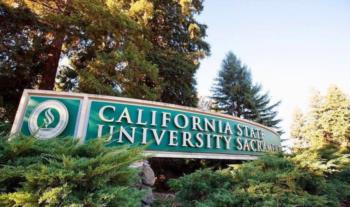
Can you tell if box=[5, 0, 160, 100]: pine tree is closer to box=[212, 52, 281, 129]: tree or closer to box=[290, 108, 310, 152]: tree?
box=[212, 52, 281, 129]: tree

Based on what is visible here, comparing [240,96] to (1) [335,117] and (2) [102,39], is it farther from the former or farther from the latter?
(2) [102,39]

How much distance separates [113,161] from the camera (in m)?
2.62

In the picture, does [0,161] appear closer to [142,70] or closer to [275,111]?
[142,70]

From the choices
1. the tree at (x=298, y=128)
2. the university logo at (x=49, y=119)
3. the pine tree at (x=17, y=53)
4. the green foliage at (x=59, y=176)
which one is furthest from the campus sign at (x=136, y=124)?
the tree at (x=298, y=128)

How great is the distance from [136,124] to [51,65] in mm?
5517

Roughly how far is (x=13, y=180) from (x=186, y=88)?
8562mm

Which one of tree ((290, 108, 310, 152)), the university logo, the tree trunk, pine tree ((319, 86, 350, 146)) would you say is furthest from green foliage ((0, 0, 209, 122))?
tree ((290, 108, 310, 152))

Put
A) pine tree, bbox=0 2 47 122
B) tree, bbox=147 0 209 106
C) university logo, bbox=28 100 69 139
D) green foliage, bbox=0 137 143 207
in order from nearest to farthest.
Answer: green foliage, bbox=0 137 143 207 → university logo, bbox=28 100 69 139 → pine tree, bbox=0 2 47 122 → tree, bbox=147 0 209 106

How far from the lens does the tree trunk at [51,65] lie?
8789 millimetres

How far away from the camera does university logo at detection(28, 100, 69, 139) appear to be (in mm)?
4324

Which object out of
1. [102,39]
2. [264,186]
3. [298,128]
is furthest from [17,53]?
[298,128]

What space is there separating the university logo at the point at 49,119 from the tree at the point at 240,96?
1305cm

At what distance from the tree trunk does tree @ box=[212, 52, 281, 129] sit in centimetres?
1049

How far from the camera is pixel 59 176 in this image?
2.23 m
